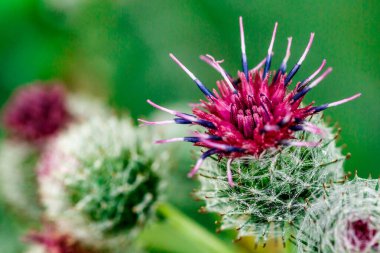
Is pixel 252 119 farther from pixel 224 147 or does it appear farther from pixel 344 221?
pixel 344 221

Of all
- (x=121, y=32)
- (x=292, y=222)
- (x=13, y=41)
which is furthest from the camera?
(x=13, y=41)

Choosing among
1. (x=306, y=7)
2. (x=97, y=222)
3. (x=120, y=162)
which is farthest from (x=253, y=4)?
(x=97, y=222)

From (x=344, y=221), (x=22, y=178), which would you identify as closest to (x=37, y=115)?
(x=22, y=178)

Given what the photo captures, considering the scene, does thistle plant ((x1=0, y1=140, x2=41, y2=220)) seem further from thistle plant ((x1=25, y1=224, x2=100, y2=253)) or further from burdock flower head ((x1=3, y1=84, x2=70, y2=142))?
thistle plant ((x1=25, y1=224, x2=100, y2=253))

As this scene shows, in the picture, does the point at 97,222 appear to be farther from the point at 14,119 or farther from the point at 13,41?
the point at 13,41

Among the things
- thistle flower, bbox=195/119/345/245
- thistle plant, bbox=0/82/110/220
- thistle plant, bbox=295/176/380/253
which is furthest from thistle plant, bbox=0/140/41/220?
A: thistle plant, bbox=295/176/380/253

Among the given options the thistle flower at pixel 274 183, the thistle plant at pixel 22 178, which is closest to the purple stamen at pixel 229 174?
the thistle flower at pixel 274 183
